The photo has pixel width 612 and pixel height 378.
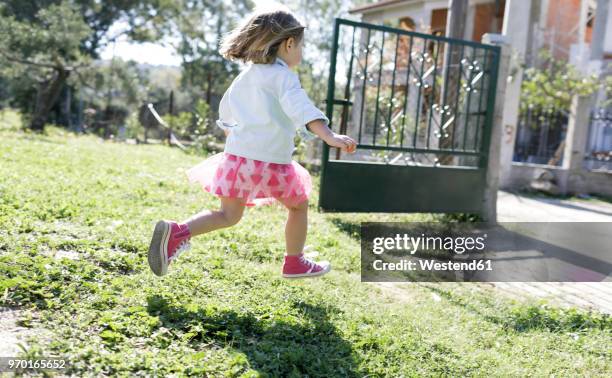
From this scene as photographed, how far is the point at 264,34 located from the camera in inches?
118

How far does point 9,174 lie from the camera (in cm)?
555

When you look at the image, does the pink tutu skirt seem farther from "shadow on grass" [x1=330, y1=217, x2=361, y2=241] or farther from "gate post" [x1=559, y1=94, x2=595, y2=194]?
"gate post" [x1=559, y1=94, x2=595, y2=194]

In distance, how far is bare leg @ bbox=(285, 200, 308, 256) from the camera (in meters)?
3.14

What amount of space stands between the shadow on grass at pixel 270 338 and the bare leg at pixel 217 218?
0.40 m

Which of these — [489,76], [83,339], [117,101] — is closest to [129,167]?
[489,76]

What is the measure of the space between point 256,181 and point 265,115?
34cm

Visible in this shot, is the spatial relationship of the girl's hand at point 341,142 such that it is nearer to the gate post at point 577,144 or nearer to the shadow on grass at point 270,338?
the shadow on grass at point 270,338

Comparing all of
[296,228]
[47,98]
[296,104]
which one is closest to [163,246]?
[296,228]

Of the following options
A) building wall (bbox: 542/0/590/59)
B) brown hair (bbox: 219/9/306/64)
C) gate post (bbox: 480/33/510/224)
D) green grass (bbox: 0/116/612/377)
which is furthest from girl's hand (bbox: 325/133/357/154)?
building wall (bbox: 542/0/590/59)

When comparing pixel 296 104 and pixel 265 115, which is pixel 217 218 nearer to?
pixel 265 115

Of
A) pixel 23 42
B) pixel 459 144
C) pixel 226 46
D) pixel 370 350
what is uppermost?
pixel 23 42

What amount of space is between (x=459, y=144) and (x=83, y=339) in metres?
5.24

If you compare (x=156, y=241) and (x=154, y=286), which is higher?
(x=156, y=241)

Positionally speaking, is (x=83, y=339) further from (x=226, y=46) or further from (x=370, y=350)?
(x=226, y=46)
